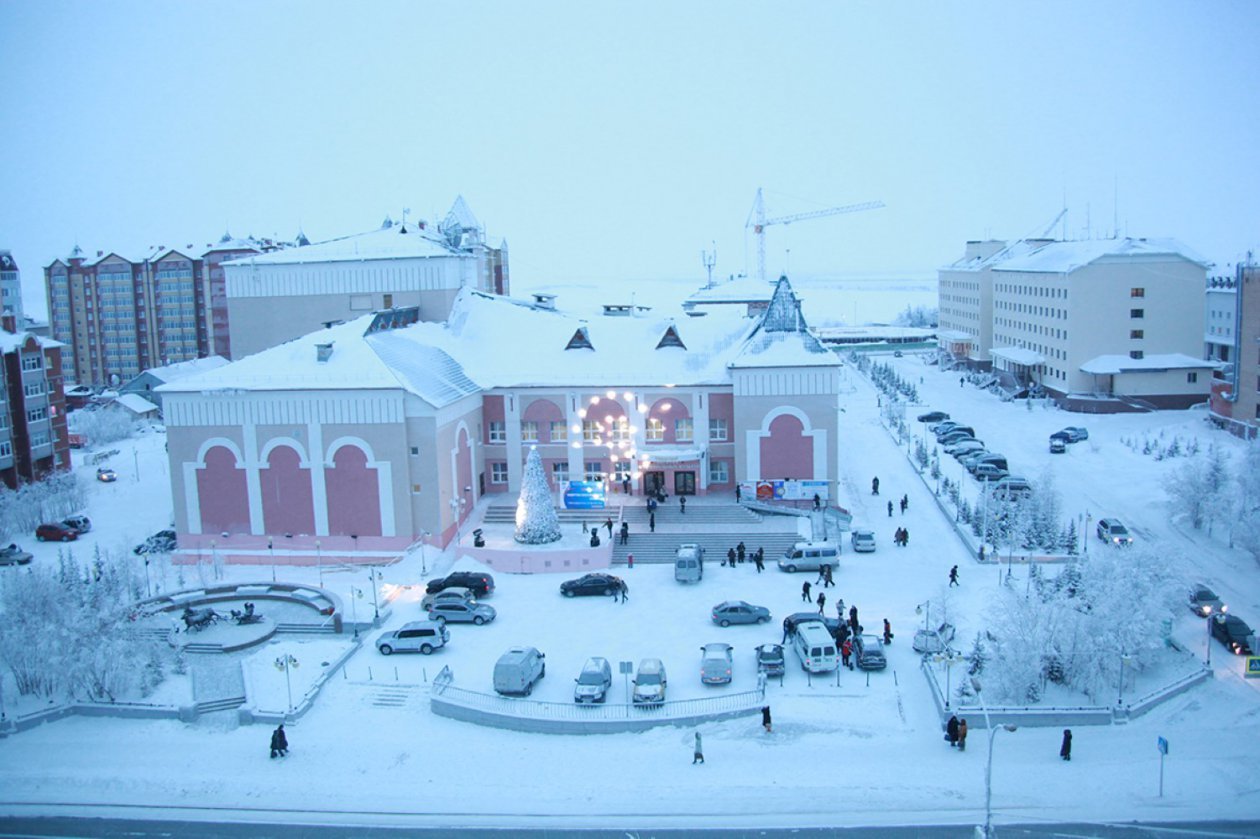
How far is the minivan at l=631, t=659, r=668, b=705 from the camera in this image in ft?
78.4

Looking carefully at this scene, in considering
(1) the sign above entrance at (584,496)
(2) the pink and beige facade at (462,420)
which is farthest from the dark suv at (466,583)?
(1) the sign above entrance at (584,496)

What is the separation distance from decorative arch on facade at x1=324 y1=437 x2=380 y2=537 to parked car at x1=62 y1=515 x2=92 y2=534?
13272mm

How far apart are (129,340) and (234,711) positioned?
7655 cm

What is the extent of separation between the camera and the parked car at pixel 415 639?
2798cm

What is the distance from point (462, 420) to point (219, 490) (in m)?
9.72

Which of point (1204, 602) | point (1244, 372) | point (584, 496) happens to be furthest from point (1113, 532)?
point (1244, 372)

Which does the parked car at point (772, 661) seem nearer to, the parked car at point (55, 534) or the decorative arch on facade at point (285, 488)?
the decorative arch on facade at point (285, 488)

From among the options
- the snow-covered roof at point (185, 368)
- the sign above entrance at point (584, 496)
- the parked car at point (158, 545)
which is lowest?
the parked car at point (158, 545)

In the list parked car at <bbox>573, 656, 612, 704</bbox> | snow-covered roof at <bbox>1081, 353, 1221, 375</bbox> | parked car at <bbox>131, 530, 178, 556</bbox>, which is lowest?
parked car at <bbox>573, 656, 612, 704</bbox>

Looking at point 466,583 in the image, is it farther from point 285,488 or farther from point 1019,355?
point 1019,355

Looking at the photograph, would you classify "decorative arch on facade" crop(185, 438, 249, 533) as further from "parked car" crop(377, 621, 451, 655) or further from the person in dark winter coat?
the person in dark winter coat

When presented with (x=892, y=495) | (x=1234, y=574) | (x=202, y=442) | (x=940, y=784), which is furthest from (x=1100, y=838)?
(x=202, y=442)

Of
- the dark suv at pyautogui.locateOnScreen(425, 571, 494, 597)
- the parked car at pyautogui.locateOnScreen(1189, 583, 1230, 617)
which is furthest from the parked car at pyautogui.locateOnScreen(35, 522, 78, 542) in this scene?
the parked car at pyautogui.locateOnScreen(1189, 583, 1230, 617)

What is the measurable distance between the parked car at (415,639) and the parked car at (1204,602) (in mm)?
21759
